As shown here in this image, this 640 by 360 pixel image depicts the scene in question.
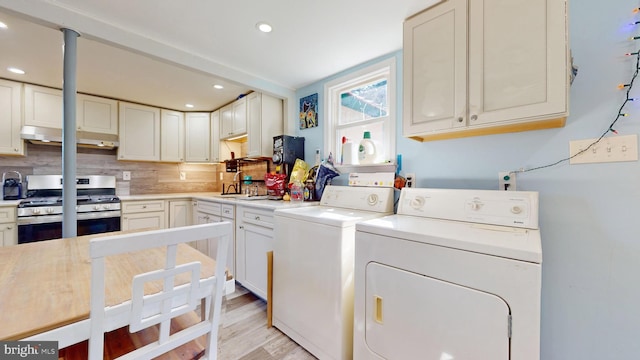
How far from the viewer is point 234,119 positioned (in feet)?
10.8

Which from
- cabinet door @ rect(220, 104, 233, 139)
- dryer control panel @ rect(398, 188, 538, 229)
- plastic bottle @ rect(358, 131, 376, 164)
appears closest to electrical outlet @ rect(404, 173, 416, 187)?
dryer control panel @ rect(398, 188, 538, 229)

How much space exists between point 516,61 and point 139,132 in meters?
4.26

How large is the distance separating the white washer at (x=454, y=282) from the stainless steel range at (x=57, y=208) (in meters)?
3.09

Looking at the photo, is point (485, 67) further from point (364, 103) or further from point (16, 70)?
point (16, 70)

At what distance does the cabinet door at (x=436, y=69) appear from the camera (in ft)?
4.24

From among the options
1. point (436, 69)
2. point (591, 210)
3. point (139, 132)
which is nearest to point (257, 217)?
point (436, 69)

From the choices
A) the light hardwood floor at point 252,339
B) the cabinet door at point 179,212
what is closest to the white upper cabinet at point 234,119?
the cabinet door at point 179,212

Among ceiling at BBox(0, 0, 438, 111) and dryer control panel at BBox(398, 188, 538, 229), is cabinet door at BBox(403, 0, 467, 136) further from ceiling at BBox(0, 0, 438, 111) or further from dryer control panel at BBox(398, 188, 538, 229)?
dryer control panel at BBox(398, 188, 538, 229)

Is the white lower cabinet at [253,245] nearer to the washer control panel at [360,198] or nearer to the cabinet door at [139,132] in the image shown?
the washer control panel at [360,198]

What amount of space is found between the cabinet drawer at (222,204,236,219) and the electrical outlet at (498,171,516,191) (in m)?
2.28

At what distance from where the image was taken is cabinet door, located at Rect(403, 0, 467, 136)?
1291 mm

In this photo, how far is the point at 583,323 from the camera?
1.19 metres

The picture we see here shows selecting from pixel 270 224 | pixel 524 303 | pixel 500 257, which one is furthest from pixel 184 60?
pixel 524 303

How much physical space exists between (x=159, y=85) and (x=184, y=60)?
102cm
